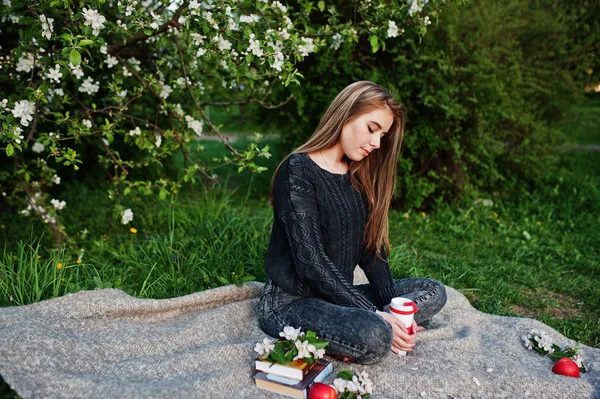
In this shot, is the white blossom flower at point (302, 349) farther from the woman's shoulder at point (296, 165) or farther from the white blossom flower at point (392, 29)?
the white blossom flower at point (392, 29)

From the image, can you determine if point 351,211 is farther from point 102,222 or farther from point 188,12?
point 102,222

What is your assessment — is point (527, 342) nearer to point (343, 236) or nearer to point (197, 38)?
point (343, 236)

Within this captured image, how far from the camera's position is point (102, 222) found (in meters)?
4.86

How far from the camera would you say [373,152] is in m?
2.89

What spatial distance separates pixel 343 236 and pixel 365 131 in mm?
500

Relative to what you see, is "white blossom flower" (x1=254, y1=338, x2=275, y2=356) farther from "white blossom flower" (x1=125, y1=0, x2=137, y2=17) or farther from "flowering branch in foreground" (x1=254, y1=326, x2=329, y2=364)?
"white blossom flower" (x1=125, y1=0, x2=137, y2=17)

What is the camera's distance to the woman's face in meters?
2.62

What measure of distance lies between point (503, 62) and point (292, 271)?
394 centimetres

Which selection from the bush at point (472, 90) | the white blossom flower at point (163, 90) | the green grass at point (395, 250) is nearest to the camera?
the green grass at point (395, 250)

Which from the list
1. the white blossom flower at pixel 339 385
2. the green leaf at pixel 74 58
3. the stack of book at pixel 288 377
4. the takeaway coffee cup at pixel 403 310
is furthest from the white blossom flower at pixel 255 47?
the white blossom flower at pixel 339 385

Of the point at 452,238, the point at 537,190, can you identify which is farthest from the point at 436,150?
the point at 537,190

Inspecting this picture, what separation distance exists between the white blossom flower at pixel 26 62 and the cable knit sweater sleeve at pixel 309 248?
5.24 ft

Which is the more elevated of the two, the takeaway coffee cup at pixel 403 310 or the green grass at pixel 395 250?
the takeaway coffee cup at pixel 403 310

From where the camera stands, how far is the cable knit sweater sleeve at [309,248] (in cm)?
247
